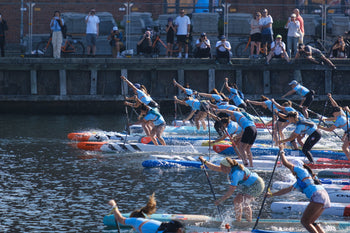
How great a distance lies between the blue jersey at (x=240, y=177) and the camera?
13133mm

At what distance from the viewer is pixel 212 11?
34375mm

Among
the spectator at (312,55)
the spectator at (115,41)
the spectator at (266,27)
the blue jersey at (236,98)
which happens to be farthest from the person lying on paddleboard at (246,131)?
the spectator at (115,41)

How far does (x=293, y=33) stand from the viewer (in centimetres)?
2945

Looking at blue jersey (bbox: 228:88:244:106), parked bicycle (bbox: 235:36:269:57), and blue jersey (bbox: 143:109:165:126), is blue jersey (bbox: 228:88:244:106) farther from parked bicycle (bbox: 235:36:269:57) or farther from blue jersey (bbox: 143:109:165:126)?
parked bicycle (bbox: 235:36:269:57)

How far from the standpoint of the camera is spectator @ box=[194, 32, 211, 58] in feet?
97.5

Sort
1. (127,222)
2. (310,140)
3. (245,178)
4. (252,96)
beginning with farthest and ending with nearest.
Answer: (252,96) → (310,140) → (245,178) → (127,222)

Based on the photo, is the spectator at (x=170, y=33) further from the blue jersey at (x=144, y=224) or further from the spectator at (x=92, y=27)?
the blue jersey at (x=144, y=224)

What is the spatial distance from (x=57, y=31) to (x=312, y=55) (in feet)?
36.9

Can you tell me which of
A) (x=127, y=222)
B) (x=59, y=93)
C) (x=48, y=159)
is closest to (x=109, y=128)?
(x=59, y=93)

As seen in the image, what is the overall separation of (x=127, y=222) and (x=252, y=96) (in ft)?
67.9

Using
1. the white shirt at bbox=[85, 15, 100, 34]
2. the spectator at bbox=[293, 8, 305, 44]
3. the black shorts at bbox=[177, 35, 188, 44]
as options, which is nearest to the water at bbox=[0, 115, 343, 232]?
the white shirt at bbox=[85, 15, 100, 34]

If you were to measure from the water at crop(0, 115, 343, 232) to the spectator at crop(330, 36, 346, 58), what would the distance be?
506 inches

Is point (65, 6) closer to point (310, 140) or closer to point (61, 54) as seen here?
point (61, 54)

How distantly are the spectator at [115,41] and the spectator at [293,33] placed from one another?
24.0ft
